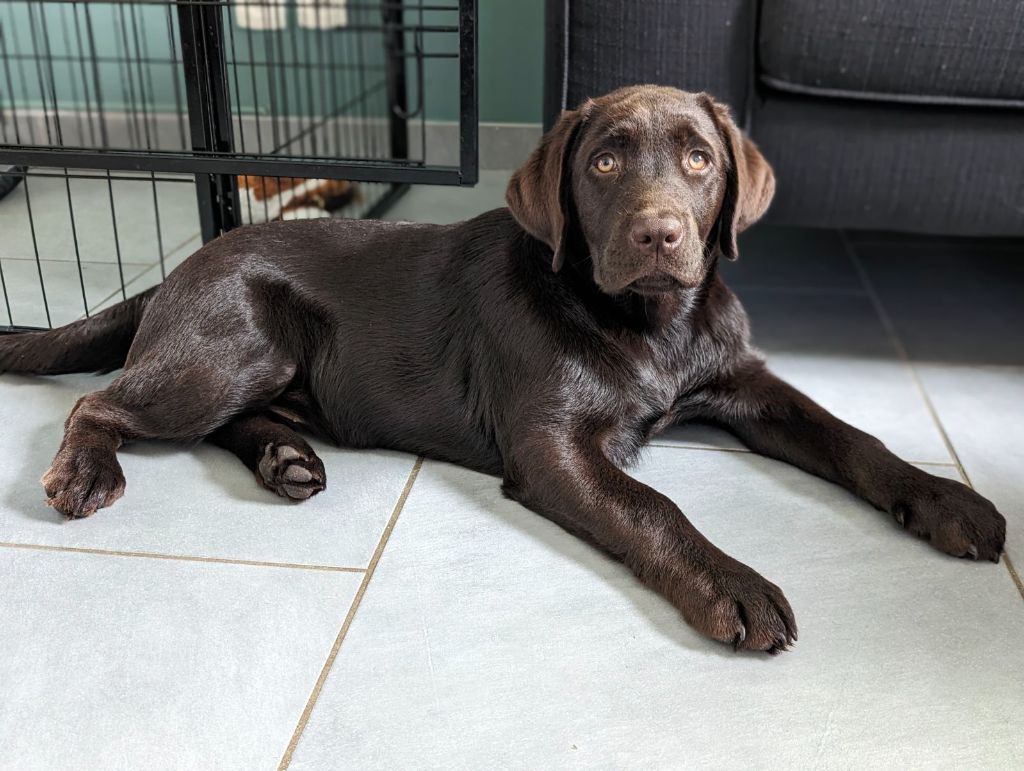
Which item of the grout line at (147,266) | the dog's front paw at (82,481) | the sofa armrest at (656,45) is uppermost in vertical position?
the sofa armrest at (656,45)

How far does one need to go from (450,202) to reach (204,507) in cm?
231

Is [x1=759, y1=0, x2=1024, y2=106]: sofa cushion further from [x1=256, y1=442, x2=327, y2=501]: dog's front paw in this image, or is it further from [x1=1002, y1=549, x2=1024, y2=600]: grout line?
[x1=256, y1=442, x2=327, y2=501]: dog's front paw

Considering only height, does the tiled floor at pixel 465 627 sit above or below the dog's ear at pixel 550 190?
below

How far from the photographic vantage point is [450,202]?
394cm

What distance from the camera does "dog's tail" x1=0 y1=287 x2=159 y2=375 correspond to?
2.25 m

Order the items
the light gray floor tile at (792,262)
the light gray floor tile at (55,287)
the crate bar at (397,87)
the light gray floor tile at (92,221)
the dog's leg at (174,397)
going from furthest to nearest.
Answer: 1. the crate bar at (397,87)
2. the light gray floor tile at (792,262)
3. the light gray floor tile at (92,221)
4. the light gray floor tile at (55,287)
5. the dog's leg at (174,397)

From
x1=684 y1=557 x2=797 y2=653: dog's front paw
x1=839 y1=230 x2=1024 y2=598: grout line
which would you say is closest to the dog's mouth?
x1=684 y1=557 x2=797 y2=653: dog's front paw

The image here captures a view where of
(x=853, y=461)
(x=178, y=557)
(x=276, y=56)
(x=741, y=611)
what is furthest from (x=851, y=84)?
(x=276, y=56)

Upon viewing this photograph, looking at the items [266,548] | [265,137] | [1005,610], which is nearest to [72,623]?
[266,548]

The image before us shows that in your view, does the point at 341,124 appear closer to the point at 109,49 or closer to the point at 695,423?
the point at 109,49

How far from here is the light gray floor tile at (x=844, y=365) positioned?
219 cm

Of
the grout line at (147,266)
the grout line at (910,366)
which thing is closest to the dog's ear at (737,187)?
the grout line at (910,366)

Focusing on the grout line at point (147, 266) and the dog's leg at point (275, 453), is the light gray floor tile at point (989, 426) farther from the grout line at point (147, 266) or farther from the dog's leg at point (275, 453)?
the grout line at point (147, 266)

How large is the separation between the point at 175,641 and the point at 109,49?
3.66 meters
